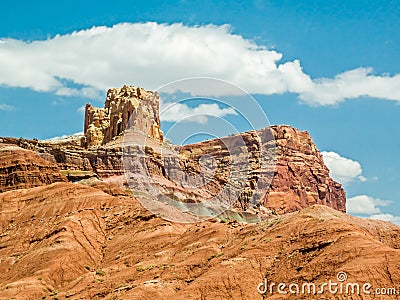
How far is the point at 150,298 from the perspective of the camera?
50.2m

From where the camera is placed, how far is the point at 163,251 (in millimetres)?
64062

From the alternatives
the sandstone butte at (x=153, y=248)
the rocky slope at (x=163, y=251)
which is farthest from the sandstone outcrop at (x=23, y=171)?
the rocky slope at (x=163, y=251)

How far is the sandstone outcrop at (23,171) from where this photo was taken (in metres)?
108

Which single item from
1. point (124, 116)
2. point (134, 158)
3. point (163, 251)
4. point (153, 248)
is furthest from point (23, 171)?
point (124, 116)

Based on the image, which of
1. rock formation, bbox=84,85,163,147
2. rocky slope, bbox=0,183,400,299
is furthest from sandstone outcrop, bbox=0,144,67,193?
rock formation, bbox=84,85,163,147

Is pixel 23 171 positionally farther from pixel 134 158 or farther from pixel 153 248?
pixel 153 248

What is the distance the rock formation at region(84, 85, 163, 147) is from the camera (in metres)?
177

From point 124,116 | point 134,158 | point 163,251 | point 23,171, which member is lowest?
point 163,251

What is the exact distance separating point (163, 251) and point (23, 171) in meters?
52.7

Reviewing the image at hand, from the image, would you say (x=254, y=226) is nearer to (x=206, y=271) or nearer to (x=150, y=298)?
(x=206, y=271)

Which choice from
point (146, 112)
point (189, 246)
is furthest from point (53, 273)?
point (146, 112)

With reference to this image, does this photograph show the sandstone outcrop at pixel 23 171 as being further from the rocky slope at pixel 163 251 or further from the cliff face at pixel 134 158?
the rocky slope at pixel 163 251

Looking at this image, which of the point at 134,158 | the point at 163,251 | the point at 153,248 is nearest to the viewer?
the point at 163,251

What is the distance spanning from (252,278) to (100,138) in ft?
458
